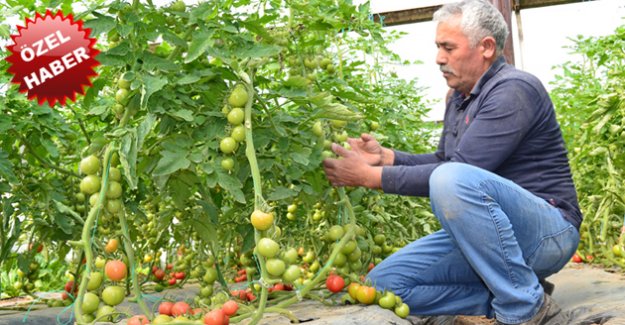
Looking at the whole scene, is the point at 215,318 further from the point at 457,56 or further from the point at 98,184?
the point at 457,56

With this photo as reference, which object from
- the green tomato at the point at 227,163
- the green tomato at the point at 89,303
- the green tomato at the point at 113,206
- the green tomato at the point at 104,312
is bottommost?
the green tomato at the point at 104,312

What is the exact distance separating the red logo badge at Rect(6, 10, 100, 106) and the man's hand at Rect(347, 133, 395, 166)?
36.7 inches

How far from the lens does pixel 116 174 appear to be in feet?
5.59

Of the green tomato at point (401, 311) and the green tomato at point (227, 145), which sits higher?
the green tomato at point (227, 145)

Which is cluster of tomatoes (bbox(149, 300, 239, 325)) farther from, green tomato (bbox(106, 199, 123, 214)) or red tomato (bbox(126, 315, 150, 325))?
green tomato (bbox(106, 199, 123, 214))

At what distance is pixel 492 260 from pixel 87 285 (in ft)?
3.93

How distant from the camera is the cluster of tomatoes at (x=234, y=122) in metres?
1.71

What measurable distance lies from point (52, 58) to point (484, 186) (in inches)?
59.8

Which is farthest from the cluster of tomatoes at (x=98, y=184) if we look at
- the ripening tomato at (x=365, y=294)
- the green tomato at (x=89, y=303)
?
the ripening tomato at (x=365, y=294)

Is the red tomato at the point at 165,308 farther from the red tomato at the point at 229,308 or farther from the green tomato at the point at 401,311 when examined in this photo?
the green tomato at the point at 401,311

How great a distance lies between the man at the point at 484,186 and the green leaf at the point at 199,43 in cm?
62

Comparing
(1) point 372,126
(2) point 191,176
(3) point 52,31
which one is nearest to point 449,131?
(1) point 372,126

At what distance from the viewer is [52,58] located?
2.28 metres

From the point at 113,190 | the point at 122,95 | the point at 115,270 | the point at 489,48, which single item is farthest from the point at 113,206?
the point at 489,48
